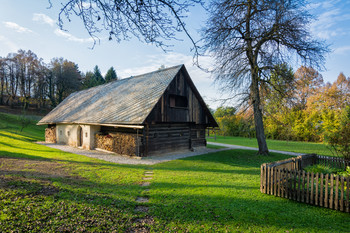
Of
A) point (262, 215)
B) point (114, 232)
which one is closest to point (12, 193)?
point (114, 232)

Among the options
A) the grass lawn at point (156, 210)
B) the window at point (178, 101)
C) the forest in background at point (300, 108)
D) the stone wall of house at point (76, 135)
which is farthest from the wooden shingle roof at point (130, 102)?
the grass lawn at point (156, 210)

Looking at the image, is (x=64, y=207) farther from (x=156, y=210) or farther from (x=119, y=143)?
(x=119, y=143)

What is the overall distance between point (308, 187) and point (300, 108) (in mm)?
17135

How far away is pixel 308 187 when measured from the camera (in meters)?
5.89

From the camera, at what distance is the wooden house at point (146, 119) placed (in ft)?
47.6

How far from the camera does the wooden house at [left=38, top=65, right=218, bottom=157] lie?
14.5 meters

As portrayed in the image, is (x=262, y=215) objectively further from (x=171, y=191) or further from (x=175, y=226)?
(x=171, y=191)

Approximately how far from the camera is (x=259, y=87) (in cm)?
1658

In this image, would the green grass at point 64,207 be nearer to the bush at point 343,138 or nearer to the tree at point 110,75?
the bush at point 343,138

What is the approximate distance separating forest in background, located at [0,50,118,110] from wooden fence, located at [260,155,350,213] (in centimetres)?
5355

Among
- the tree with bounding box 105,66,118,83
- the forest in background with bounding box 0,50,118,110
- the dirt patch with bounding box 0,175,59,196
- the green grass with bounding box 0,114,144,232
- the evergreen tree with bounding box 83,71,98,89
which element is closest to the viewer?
the green grass with bounding box 0,114,144,232

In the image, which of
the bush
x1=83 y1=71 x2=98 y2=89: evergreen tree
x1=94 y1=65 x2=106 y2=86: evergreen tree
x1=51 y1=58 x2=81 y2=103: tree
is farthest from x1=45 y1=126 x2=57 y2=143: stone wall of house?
x1=94 y1=65 x2=106 y2=86: evergreen tree

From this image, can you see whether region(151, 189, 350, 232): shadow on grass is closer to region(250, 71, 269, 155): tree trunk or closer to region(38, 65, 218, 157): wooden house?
region(38, 65, 218, 157): wooden house

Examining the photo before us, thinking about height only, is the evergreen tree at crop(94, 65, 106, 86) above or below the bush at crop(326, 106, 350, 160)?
above
